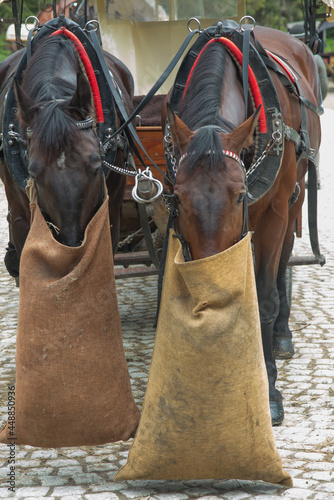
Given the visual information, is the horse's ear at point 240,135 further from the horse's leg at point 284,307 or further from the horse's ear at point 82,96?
the horse's leg at point 284,307

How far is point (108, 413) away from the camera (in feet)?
10.3

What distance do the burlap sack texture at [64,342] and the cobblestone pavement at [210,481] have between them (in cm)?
20

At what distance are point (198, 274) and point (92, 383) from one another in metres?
0.84

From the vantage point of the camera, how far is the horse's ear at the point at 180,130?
2.85 m

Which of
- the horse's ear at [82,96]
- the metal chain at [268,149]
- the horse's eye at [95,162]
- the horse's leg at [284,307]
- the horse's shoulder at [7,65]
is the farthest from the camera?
the horse's shoulder at [7,65]

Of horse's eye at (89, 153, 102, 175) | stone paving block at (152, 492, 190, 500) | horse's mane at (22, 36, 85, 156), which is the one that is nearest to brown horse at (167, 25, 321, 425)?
horse's eye at (89, 153, 102, 175)

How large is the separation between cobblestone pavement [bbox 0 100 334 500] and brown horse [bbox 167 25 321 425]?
27cm

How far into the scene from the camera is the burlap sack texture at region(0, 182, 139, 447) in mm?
3002

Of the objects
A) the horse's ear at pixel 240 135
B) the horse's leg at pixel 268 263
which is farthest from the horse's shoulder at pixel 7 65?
the horse's ear at pixel 240 135

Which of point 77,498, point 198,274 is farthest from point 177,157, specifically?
point 77,498

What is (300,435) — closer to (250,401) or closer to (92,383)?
(250,401)

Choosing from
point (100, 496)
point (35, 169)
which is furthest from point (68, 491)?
point (35, 169)

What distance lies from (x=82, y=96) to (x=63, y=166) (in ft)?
1.52

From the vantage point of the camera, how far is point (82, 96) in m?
3.31
